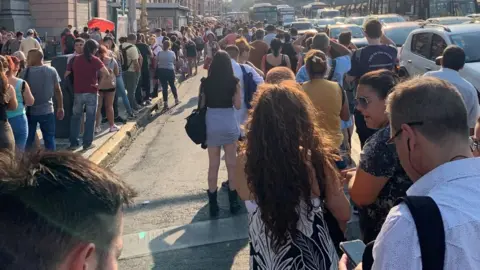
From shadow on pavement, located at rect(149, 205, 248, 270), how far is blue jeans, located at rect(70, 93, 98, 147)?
3771 mm

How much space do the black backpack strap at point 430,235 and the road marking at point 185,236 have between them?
4.21 metres

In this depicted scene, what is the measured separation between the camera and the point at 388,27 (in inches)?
692

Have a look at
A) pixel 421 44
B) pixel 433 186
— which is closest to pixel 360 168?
pixel 433 186

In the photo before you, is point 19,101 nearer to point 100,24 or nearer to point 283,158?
point 283,158

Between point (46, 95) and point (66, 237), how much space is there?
22.7 ft

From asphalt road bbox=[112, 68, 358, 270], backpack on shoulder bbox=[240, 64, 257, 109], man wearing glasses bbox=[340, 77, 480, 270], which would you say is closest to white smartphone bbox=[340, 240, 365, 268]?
man wearing glasses bbox=[340, 77, 480, 270]

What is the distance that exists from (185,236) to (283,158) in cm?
311

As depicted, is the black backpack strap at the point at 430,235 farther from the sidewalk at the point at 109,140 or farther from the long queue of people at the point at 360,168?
the sidewalk at the point at 109,140

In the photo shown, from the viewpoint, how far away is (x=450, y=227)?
1.63 m

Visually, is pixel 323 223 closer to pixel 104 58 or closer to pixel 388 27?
pixel 104 58

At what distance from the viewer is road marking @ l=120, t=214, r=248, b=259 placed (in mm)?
5668

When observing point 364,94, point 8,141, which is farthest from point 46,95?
point 364,94

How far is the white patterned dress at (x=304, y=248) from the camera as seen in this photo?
3.05 m

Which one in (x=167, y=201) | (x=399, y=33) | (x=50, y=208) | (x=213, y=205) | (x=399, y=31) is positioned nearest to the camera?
(x=50, y=208)
